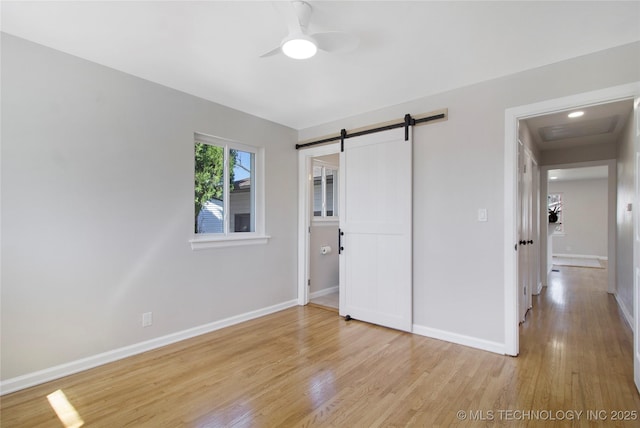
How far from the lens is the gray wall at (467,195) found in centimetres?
268

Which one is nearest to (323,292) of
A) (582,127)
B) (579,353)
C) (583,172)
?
(579,353)

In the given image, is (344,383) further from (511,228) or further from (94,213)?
(94,213)

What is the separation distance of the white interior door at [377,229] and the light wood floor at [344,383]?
0.34 metres

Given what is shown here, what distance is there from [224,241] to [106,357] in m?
1.46

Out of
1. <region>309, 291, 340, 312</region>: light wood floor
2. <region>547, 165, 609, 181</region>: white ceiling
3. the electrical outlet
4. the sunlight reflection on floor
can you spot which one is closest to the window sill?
the electrical outlet

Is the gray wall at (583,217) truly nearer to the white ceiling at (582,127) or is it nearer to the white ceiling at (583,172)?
the white ceiling at (583,172)

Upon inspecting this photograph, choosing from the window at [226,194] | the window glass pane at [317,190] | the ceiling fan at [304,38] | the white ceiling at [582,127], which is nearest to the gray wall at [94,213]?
the window at [226,194]

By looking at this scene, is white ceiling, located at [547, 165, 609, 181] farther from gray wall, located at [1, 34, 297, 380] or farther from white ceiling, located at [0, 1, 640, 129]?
gray wall, located at [1, 34, 297, 380]

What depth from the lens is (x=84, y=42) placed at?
231cm

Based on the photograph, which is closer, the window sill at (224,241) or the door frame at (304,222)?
the window sill at (224,241)

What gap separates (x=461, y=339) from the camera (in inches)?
117

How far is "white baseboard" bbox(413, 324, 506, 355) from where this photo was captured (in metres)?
2.78

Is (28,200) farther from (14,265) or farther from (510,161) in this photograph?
(510,161)

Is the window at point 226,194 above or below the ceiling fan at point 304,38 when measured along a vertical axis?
below
